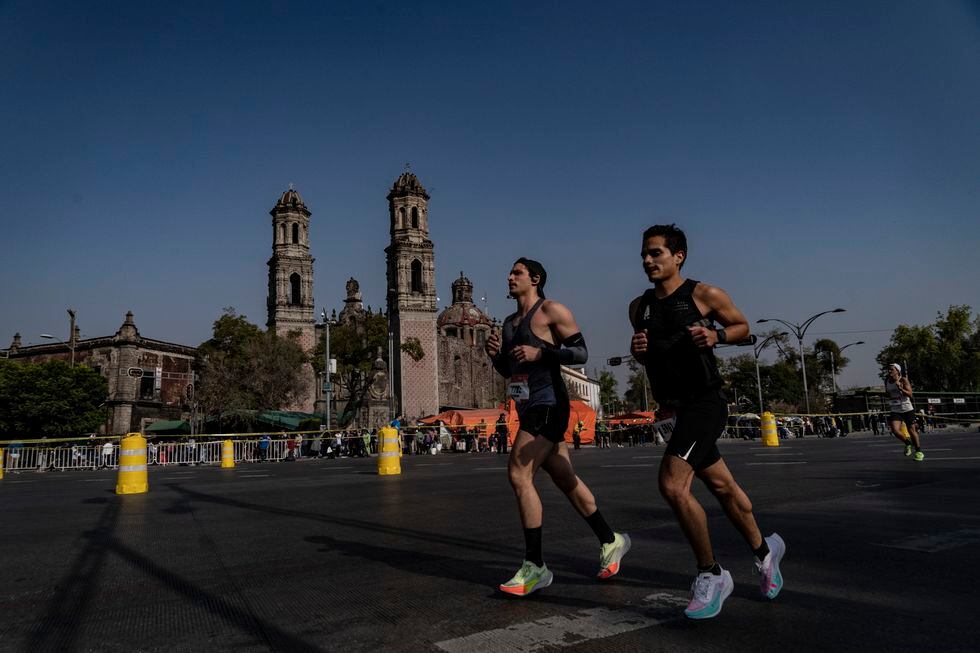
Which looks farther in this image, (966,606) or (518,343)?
(518,343)

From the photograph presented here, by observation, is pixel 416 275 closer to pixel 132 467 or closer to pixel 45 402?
pixel 45 402

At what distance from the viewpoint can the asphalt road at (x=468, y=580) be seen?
2689mm

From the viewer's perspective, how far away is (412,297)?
6862 centimetres

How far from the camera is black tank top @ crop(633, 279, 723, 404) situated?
3.29m

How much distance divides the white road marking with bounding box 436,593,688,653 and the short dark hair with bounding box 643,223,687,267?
172 centimetres

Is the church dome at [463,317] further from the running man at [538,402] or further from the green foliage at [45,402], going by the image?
the running man at [538,402]

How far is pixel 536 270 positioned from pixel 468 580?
6.11 ft

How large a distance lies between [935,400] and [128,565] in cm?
6026

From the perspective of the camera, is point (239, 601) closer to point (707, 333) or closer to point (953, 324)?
point (707, 333)

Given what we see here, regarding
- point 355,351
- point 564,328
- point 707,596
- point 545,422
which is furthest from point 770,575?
point 355,351

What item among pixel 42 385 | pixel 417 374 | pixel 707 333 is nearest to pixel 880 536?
pixel 707 333

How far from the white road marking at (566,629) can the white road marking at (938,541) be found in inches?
81.5

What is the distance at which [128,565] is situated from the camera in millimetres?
4496

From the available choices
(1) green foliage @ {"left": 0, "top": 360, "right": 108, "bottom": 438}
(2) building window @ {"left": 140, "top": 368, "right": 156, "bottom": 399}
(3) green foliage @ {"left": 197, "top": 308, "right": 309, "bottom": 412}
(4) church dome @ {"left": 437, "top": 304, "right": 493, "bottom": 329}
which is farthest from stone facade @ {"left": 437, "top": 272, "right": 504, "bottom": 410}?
(1) green foliage @ {"left": 0, "top": 360, "right": 108, "bottom": 438}
